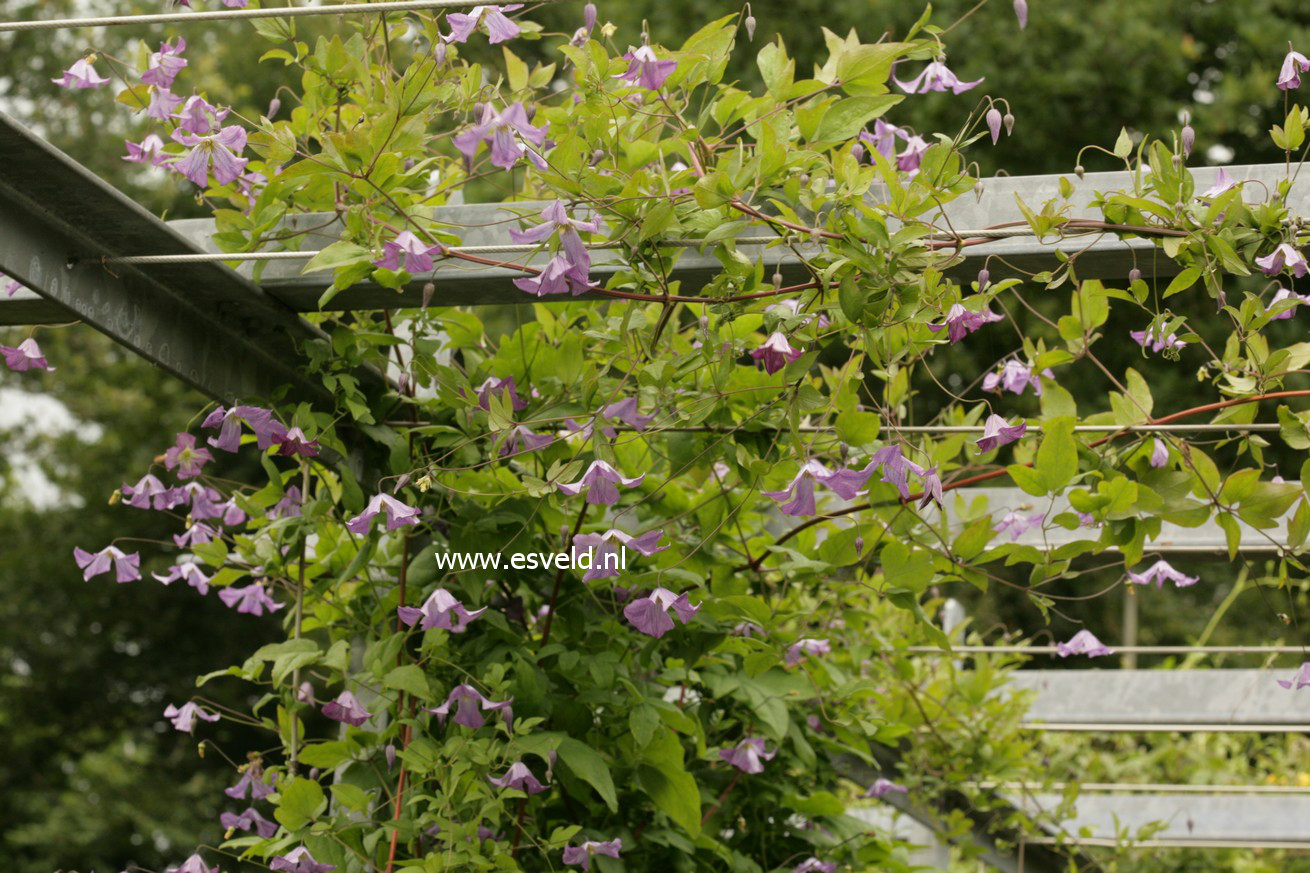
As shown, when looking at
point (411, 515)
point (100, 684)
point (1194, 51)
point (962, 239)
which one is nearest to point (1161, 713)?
point (962, 239)

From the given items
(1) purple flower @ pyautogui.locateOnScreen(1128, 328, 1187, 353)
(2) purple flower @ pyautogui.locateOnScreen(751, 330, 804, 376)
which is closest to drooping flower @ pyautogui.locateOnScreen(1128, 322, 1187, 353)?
(1) purple flower @ pyautogui.locateOnScreen(1128, 328, 1187, 353)

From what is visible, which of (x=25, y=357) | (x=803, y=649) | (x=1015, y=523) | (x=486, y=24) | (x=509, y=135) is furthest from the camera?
(x=803, y=649)

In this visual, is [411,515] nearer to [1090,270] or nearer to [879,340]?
[879,340]

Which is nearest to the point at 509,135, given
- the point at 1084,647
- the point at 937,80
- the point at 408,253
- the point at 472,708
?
the point at 408,253

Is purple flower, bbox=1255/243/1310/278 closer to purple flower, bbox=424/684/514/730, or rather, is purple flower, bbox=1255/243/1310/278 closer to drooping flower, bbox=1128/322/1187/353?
drooping flower, bbox=1128/322/1187/353

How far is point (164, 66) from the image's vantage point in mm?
1608

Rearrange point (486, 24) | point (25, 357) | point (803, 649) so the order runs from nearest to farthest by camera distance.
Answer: point (486, 24) → point (25, 357) → point (803, 649)

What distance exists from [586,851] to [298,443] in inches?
23.9

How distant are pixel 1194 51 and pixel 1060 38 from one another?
0.70 meters

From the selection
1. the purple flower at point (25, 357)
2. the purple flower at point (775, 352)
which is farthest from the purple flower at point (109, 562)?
the purple flower at point (775, 352)

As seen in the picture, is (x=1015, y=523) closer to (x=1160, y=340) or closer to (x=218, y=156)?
(x=1160, y=340)

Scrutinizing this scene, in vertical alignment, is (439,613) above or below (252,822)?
above

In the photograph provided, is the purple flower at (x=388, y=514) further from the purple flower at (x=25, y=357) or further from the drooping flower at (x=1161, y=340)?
the drooping flower at (x=1161, y=340)

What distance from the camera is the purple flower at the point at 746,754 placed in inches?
74.7
